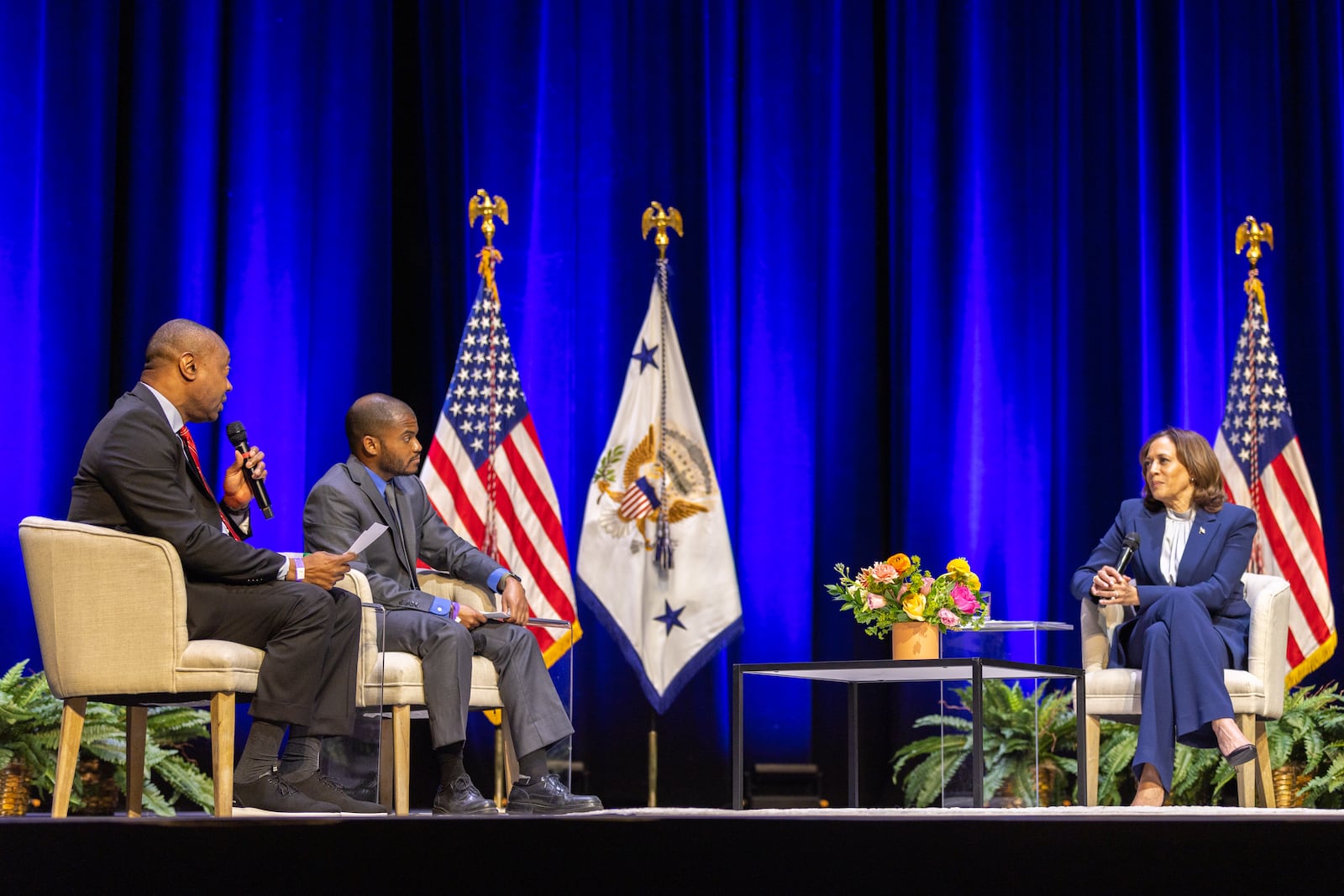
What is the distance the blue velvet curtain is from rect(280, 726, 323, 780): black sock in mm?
2472

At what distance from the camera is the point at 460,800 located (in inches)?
148

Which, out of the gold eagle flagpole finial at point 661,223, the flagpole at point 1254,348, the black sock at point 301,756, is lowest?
the black sock at point 301,756

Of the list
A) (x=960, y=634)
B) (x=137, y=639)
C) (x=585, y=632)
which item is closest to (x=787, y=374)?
(x=585, y=632)

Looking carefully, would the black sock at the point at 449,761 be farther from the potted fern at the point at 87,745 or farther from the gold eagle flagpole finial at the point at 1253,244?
the gold eagle flagpole finial at the point at 1253,244

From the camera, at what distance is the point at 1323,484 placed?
6227mm

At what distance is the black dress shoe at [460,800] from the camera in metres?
3.73

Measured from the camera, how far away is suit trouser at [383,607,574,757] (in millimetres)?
3873

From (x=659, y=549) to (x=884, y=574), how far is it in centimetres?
170

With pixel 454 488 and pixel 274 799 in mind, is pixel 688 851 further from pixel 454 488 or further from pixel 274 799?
pixel 454 488

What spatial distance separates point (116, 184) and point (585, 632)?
2578 mm

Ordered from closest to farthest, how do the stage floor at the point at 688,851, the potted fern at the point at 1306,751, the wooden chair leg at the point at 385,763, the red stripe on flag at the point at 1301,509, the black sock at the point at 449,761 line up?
the stage floor at the point at 688,851 → the wooden chair leg at the point at 385,763 → the black sock at the point at 449,761 → the potted fern at the point at 1306,751 → the red stripe on flag at the point at 1301,509

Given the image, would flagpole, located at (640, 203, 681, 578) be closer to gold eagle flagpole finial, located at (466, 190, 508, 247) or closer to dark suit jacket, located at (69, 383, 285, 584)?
gold eagle flagpole finial, located at (466, 190, 508, 247)

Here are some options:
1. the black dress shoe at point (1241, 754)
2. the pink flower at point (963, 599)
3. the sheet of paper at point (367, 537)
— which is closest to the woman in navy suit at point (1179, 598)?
the black dress shoe at point (1241, 754)

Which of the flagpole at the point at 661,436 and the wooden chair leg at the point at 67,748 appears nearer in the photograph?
the wooden chair leg at the point at 67,748
